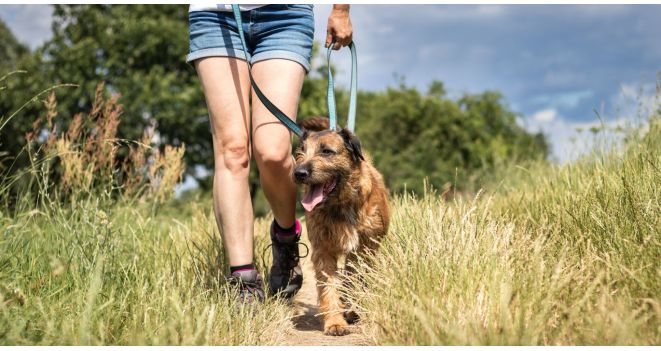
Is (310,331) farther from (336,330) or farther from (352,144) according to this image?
(352,144)

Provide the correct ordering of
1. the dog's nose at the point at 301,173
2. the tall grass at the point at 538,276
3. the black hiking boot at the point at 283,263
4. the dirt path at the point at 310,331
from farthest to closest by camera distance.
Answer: the black hiking boot at the point at 283,263, the dog's nose at the point at 301,173, the dirt path at the point at 310,331, the tall grass at the point at 538,276

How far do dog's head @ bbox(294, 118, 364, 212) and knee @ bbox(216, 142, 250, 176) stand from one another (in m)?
0.38

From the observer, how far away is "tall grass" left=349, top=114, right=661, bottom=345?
2.21m

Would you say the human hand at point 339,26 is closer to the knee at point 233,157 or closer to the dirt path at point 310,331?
the knee at point 233,157

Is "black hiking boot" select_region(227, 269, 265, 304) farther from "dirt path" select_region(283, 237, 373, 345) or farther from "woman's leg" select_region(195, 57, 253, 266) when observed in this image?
"dirt path" select_region(283, 237, 373, 345)

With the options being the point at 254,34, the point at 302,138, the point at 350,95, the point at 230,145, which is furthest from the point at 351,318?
the point at 254,34

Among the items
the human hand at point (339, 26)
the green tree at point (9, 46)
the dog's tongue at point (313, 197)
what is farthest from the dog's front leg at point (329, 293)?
the green tree at point (9, 46)

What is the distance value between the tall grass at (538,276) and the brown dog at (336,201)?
0.23m

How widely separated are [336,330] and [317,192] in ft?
3.09

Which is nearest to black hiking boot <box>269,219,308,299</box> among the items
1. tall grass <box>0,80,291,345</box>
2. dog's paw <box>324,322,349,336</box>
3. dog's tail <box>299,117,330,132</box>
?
tall grass <box>0,80,291,345</box>

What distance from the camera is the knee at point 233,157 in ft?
11.4

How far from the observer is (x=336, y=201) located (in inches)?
151
